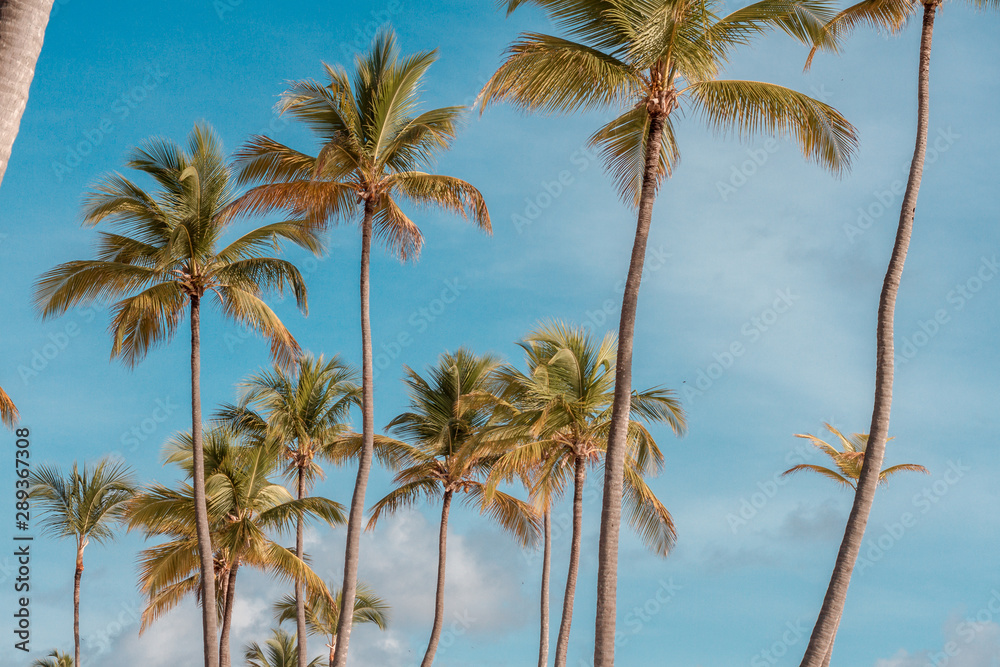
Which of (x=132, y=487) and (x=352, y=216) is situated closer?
(x=352, y=216)

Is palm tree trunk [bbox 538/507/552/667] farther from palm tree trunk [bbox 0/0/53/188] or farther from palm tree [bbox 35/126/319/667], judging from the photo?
palm tree trunk [bbox 0/0/53/188]

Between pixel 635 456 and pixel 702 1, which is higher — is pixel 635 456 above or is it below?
below

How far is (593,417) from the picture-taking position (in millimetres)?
21797

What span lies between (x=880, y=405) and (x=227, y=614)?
1963 centimetres

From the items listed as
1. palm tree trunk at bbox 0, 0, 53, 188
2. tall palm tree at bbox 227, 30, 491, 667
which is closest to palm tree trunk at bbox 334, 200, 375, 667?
tall palm tree at bbox 227, 30, 491, 667

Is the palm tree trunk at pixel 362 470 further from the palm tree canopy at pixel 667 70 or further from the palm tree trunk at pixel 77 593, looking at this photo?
the palm tree trunk at pixel 77 593

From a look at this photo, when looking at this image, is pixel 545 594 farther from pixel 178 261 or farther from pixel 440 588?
pixel 178 261

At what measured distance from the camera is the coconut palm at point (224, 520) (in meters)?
22.3

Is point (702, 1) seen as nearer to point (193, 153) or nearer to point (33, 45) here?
point (33, 45)

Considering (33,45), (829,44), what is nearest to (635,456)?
(829,44)

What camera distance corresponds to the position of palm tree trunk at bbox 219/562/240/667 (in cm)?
2492

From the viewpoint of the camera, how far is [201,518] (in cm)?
1831

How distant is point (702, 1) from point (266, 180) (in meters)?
9.90

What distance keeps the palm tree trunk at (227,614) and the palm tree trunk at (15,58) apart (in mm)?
Answer: 23076
